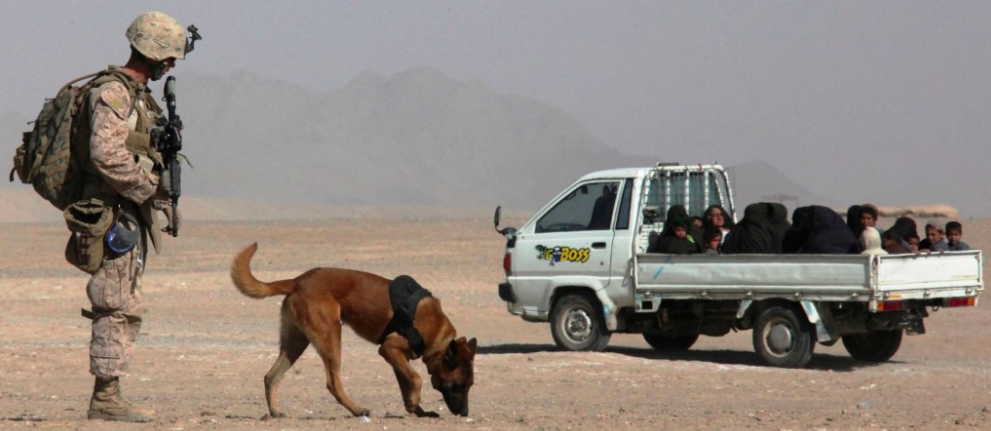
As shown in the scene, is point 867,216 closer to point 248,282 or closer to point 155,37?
point 248,282

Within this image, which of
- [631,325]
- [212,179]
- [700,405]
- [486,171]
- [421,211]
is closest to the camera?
[700,405]

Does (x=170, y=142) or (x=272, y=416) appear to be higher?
(x=170, y=142)

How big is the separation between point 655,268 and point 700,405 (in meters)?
3.57

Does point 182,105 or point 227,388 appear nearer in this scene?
point 227,388

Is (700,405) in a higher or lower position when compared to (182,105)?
lower

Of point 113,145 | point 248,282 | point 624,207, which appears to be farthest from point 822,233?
point 113,145

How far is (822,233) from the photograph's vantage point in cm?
1356

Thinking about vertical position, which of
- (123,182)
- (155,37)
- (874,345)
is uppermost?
(155,37)

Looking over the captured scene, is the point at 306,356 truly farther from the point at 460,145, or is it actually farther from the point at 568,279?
the point at 460,145

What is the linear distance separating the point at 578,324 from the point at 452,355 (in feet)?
20.9

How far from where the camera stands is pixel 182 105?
648 feet

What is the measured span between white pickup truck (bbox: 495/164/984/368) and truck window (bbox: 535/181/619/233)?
13 millimetres

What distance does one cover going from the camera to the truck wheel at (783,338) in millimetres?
13367

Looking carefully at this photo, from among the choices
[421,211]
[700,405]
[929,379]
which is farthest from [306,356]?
[421,211]
